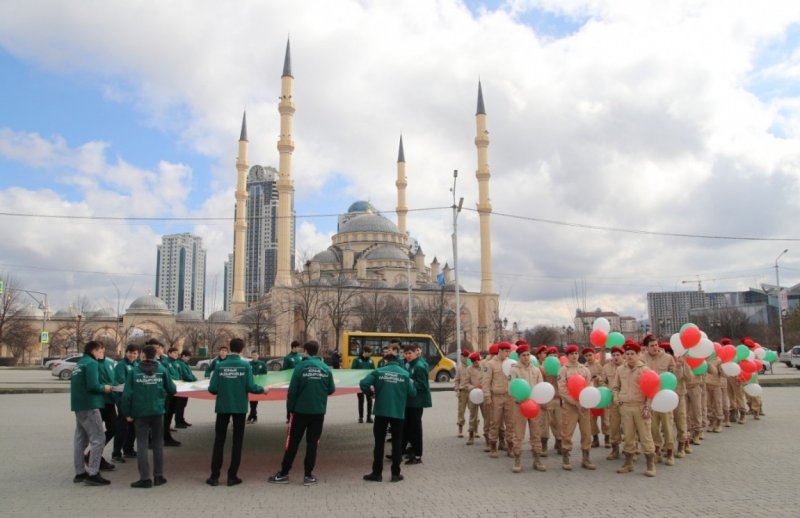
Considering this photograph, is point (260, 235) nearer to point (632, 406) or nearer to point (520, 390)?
point (520, 390)

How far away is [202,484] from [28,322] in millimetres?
63277

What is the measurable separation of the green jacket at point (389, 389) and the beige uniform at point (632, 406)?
10.5ft

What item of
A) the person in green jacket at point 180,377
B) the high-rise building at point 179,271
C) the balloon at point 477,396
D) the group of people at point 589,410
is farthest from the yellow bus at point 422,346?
the high-rise building at point 179,271

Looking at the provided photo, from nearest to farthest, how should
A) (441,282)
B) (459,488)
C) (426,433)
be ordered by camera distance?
(459,488) → (426,433) → (441,282)

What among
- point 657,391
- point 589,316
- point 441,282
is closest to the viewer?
point 657,391

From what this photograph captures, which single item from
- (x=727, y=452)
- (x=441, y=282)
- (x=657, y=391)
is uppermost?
(x=441, y=282)

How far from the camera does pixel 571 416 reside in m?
8.73

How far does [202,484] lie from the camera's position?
7.29 metres

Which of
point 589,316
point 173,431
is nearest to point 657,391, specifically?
point 173,431

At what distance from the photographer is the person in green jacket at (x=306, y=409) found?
24.0 feet

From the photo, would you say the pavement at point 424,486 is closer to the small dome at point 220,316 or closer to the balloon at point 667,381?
the balloon at point 667,381

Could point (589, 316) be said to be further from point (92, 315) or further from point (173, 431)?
point (173, 431)

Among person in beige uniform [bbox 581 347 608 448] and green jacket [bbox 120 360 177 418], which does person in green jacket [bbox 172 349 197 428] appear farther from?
person in beige uniform [bbox 581 347 608 448]

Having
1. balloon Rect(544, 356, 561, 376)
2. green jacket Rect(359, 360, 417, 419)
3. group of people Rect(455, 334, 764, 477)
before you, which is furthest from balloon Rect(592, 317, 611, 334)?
green jacket Rect(359, 360, 417, 419)
